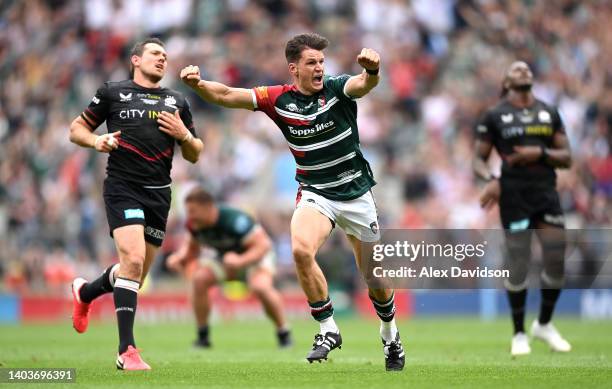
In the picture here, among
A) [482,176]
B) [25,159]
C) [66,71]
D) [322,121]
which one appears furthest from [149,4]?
[322,121]

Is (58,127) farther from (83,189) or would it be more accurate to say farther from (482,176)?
(482,176)

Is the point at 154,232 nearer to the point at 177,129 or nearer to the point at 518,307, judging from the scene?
the point at 177,129

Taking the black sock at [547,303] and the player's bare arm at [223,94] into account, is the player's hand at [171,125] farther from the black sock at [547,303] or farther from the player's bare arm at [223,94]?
the black sock at [547,303]

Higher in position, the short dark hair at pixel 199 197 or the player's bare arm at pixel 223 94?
the short dark hair at pixel 199 197

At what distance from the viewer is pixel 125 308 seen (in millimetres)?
9750

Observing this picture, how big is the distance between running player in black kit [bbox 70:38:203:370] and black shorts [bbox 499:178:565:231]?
13.9 ft

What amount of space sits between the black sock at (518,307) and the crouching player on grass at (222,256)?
11.0 ft

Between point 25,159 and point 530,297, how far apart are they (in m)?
11.8

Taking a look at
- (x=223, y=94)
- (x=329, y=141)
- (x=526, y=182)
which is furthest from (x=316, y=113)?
(x=526, y=182)

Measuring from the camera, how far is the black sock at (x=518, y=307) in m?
12.6

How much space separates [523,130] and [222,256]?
191 inches

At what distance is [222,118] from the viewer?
25766 mm

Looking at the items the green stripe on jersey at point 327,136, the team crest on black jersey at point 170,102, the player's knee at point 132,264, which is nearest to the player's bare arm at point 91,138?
the team crest on black jersey at point 170,102

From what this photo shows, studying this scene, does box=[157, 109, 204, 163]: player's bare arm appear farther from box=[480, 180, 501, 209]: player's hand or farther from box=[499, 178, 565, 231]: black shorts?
box=[499, 178, 565, 231]: black shorts
